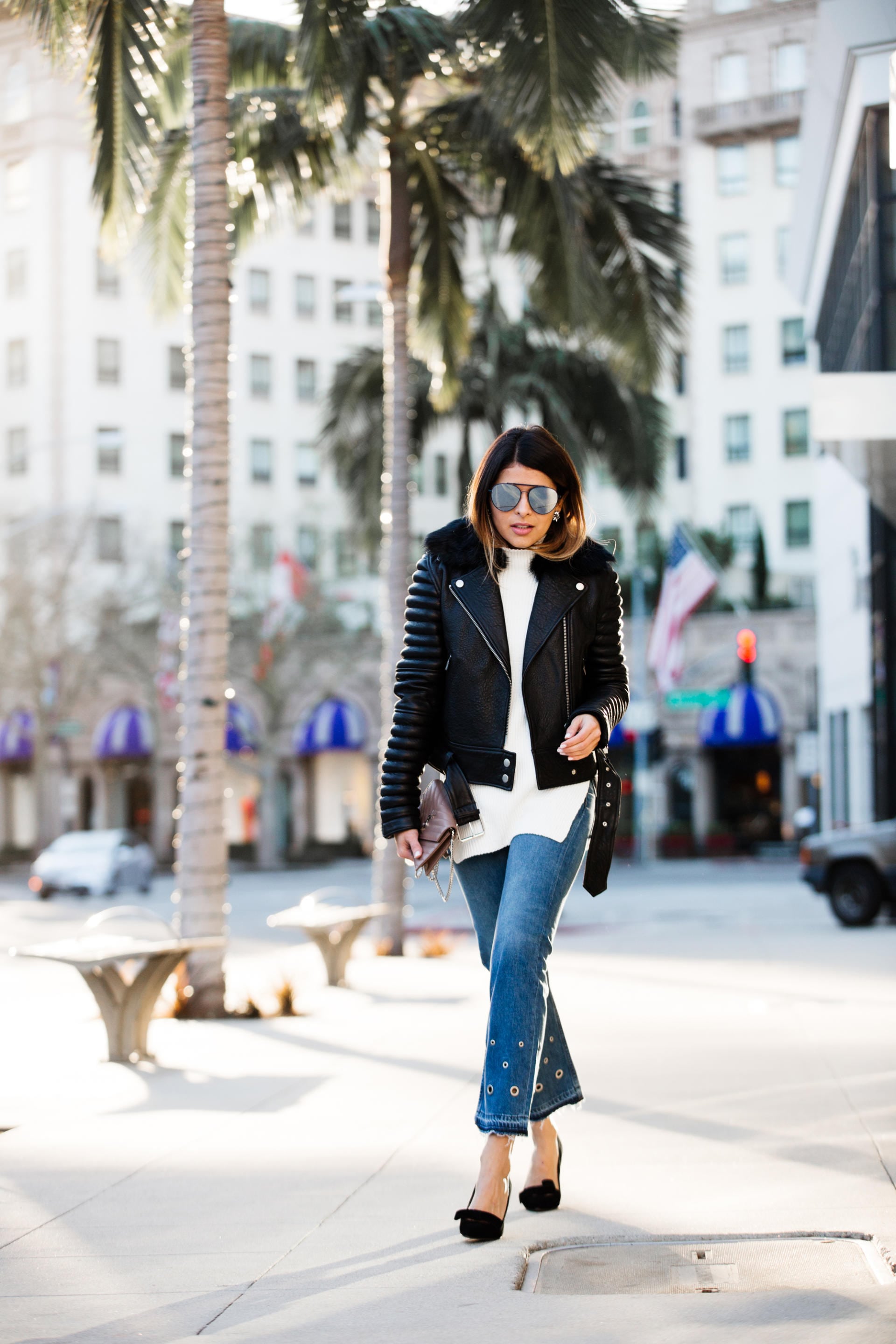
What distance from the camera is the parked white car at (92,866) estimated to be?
35938 millimetres

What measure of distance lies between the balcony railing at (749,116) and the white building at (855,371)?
25613 mm

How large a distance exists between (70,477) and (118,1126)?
52.9 m

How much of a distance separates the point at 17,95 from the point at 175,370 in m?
10.4

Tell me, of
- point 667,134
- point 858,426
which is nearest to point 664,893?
point 858,426

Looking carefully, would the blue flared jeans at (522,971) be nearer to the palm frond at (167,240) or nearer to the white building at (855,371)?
the white building at (855,371)

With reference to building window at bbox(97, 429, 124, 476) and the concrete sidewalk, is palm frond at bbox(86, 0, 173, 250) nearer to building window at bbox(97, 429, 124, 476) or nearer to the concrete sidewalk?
the concrete sidewalk

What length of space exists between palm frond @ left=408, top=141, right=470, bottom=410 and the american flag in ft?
42.7

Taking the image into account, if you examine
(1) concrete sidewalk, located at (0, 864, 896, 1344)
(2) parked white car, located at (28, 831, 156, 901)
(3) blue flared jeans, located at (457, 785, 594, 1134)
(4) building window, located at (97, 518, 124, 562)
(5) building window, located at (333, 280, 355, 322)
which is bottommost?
(2) parked white car, located at (28, 831, 156, 901)

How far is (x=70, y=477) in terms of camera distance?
190ft

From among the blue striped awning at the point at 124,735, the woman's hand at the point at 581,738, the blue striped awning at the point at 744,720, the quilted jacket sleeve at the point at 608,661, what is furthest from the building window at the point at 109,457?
the woman's hand at the point at 581,738

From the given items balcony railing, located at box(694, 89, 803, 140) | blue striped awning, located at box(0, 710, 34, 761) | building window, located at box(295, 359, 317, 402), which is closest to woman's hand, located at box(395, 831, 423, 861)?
blue striped awning, located at box(0, 710, 34, 761)

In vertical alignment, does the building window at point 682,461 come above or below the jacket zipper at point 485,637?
above

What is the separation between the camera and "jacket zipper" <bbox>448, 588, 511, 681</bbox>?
4.71m

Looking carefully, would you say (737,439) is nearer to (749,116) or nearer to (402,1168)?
(749,116)
